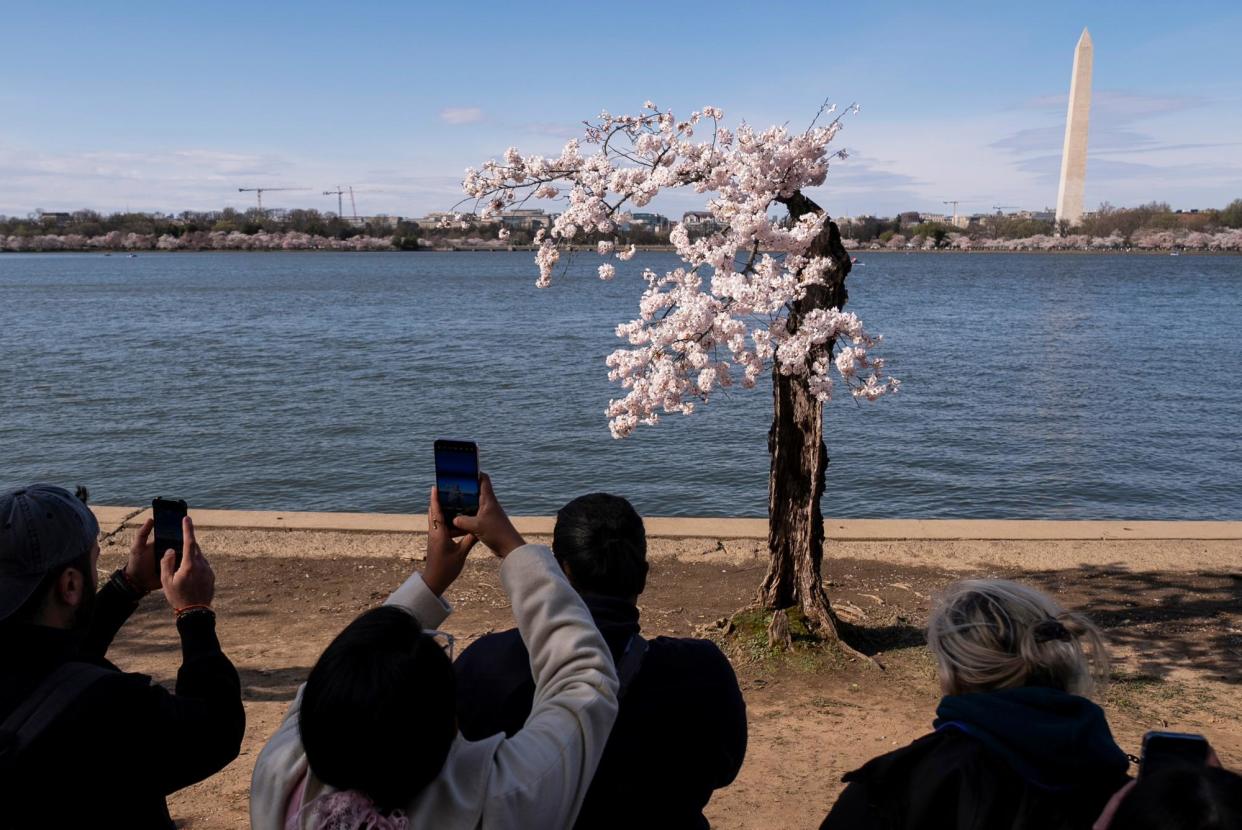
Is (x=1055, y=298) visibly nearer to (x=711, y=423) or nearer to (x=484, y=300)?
(x=484, y=300)

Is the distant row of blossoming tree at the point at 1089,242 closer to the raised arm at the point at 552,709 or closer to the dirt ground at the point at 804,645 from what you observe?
the dirt ground at the point at 804,645

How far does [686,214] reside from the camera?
330 inches

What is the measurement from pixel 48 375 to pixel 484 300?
38234 mm

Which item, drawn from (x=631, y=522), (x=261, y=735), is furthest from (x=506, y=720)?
(x=261, y=735)

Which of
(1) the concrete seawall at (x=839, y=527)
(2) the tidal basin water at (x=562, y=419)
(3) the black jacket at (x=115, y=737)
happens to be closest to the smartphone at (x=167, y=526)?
(3) the black jacket at (x=115, y=737)

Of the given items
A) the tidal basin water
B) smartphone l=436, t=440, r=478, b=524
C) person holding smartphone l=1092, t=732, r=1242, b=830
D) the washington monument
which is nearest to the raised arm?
smartphone l=436, t=440, r=478, b=524

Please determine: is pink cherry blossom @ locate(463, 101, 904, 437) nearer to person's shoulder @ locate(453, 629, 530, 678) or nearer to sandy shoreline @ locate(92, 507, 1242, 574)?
sandy shoreline @ locate(92, 507, 1242, 574)

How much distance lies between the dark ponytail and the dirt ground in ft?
9.04

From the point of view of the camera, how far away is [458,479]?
2559 millimetres

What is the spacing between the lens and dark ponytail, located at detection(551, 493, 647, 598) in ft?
8.75

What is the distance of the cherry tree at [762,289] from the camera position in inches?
288

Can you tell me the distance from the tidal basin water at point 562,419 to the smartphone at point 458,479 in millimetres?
12947

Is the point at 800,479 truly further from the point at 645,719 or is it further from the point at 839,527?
the point at 645,719

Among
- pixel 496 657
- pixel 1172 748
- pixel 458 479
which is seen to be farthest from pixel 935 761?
pixel 458 479
